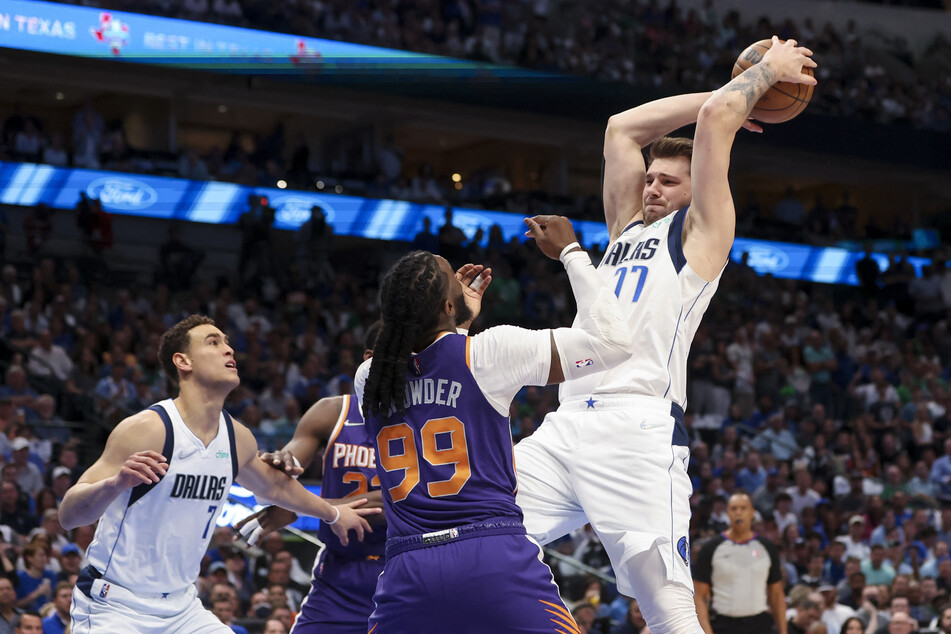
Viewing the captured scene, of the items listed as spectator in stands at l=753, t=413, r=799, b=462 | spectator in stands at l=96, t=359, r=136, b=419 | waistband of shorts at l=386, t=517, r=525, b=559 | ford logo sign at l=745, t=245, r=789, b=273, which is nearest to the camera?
waistband of shorts at l=386, t=517, r=525, b=559

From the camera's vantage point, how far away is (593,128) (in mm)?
22094

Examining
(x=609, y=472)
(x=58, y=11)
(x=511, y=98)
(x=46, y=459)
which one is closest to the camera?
(x=609, y=472)

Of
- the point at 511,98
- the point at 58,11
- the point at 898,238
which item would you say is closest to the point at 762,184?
the point at 898,238

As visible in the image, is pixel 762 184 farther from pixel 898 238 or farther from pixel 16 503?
pixel 16 503

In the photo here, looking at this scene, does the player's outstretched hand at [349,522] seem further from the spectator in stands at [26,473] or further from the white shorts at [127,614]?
the spectator in stands at [26,473]

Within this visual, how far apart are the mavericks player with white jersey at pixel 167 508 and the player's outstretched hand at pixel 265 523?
61 millimetres

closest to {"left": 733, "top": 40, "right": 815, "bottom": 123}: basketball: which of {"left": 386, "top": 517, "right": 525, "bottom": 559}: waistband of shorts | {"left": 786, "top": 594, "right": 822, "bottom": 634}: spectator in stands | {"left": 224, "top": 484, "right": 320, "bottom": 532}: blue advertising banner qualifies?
{"left": 386, "top": 517, "right": 525, "bottom": 559}: waistband of shorts

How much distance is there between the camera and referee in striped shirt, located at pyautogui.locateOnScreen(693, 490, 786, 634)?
9094 millimetres

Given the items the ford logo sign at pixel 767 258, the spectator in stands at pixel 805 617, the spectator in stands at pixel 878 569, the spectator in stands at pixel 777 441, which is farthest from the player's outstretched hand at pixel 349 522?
the ford logo sign at pixel 767 258

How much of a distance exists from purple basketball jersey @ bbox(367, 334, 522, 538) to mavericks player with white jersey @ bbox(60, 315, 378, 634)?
1.41m

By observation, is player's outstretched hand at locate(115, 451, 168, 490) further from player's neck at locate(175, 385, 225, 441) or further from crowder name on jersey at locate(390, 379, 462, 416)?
crowder name on jersey at locate(390, 379, 462, 416)

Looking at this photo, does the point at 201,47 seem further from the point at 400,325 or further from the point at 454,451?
the point at 454,451

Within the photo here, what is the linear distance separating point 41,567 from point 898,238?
1931 cm

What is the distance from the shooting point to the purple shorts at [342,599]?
210 inches
